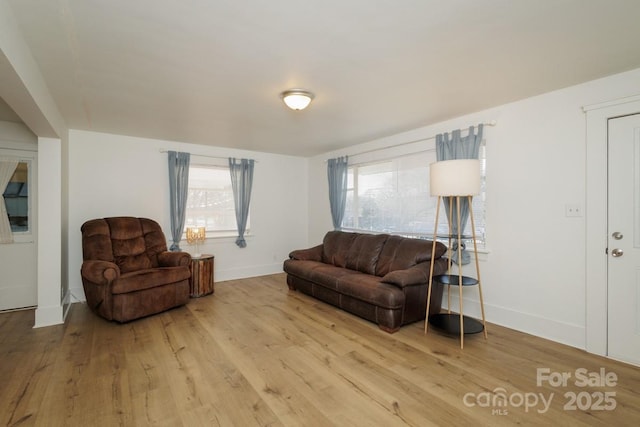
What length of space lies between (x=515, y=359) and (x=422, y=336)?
786 mm

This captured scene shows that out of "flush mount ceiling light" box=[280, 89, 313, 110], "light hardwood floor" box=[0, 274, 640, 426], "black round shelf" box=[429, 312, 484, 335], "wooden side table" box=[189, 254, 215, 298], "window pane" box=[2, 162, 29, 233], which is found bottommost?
"light hardwood floor" box=[0, 274, 640, 426]

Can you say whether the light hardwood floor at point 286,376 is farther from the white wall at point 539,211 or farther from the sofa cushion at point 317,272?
the sofa cushion at point 317,272

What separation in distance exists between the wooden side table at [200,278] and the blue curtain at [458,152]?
3369mm

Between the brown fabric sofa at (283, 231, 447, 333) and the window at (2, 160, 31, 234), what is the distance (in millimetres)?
3475

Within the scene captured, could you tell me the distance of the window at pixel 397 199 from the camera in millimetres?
3912

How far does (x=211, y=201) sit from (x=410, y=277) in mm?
3604

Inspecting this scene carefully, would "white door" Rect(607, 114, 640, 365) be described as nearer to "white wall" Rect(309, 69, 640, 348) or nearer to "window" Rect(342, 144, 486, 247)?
"white wall" Rect(309, 69, 640, 348)

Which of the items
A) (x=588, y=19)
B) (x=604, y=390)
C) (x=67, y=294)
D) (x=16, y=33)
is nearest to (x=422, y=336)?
(x=604, y=390)

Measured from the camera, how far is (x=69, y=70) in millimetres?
2379

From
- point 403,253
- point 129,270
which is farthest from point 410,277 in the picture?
point 129,270

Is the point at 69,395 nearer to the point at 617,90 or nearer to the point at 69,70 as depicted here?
the point at 69,70

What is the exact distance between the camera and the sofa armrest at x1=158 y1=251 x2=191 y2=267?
13.2 feet

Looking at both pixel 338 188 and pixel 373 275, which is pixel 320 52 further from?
pixel 338 188

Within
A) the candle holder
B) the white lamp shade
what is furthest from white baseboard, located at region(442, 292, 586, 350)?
the candle holder
